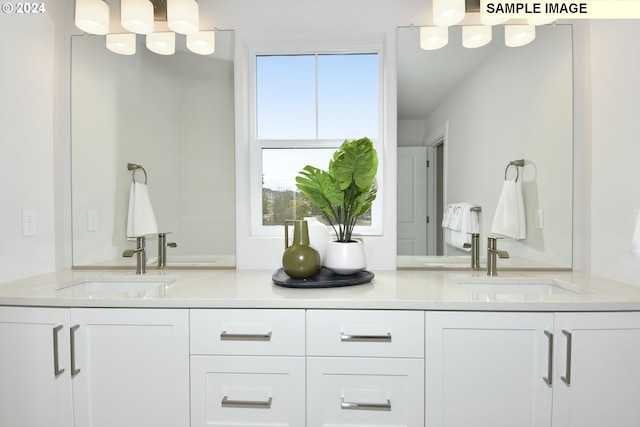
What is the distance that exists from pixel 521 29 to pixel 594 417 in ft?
5.78

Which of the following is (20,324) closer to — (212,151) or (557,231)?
(212,151)

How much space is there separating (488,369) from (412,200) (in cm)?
87

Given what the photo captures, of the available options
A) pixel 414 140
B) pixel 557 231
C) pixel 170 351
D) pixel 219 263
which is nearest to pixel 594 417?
pixel 557 231

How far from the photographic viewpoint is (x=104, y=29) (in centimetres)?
176

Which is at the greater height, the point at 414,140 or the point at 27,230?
the point at 414,140

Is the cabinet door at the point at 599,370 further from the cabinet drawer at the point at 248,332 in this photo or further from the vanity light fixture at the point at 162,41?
the vanity light fixture at the point at 162,41

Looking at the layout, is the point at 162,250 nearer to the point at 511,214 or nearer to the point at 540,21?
the point at 511,214

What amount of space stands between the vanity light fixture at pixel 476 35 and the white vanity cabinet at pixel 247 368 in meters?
1.62

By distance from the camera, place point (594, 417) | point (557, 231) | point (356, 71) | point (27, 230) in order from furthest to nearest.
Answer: point (356, 71), point (557, 231), point (27, 230), point (594, 417)

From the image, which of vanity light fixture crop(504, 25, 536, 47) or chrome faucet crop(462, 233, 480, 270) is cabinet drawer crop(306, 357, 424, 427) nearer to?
chrome faucet crop(462, 233, 480, 270)

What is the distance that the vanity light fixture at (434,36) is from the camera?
1.76 m

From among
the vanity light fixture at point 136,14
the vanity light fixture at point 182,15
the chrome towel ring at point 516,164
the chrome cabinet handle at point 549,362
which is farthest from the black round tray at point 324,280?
the vanity light fixture at point 136,14

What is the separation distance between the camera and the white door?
1.80 meters

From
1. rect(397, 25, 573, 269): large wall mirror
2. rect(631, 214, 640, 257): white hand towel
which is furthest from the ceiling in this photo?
rect(631, 214, 640, 257): white hand towel
